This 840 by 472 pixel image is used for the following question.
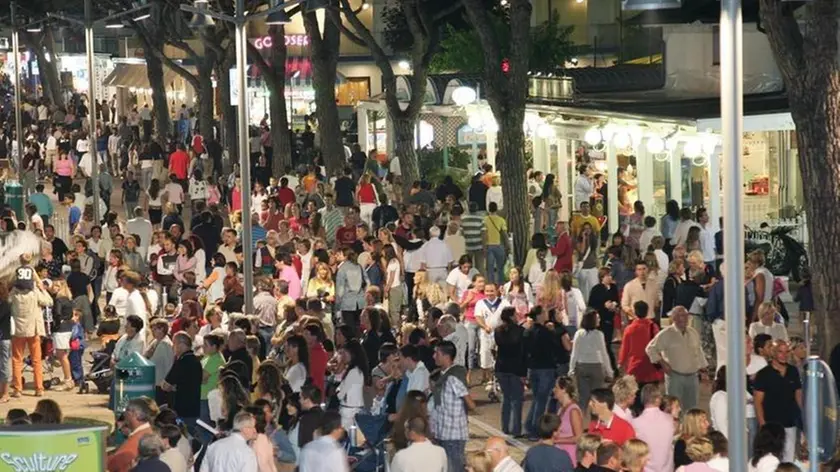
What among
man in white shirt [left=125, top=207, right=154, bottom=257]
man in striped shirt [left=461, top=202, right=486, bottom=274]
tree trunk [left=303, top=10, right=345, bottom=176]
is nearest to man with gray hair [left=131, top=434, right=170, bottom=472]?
man in striped shirt [left=461, top=202, right=486, bottom=274]

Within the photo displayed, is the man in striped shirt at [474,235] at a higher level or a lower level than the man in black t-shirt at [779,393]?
higher

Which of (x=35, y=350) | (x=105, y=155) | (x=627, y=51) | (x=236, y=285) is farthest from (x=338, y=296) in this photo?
(x=627, y=51)

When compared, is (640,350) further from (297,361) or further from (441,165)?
(441,165)

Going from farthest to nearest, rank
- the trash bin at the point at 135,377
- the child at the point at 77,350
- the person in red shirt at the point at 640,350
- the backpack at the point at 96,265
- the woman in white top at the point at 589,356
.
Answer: the backpack at the point at 96,265 → the child at the point at 77,350 → the trash bin at the point at 135,377 → the woman in white top at the point at 589,356 → the person in red shirt at the point at 640,350

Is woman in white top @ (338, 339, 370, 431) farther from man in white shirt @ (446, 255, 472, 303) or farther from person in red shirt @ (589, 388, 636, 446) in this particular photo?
man in white shirt @ (446, 255, 472, 303)

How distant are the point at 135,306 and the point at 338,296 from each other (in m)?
2.77

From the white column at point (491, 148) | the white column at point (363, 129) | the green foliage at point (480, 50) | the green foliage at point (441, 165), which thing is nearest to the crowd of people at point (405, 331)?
the white column at point (491, 148)

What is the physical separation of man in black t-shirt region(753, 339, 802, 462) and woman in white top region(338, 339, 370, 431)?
12.0 ft

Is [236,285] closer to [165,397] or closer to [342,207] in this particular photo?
[165,397]

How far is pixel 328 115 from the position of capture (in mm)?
45938

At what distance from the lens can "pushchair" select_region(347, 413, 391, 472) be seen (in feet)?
56.6

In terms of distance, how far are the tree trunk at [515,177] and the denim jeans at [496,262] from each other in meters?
3.81

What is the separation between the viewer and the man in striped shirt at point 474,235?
29.0 meters

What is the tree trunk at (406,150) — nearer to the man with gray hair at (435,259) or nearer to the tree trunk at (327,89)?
the tree trunk at (327,89)
